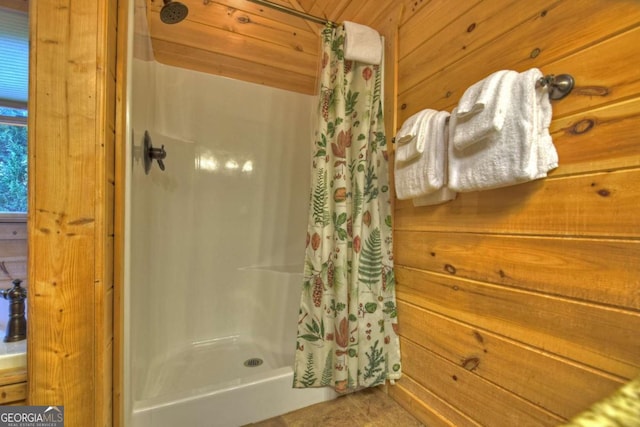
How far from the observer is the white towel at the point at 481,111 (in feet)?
2.52

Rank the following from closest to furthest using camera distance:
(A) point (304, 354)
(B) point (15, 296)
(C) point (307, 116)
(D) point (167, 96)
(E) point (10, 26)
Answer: (B) point (15, 296)
(E) point (10, 26)
(A) point (304, 354)
(D) point (167, 96)
(C) point (307, 116)

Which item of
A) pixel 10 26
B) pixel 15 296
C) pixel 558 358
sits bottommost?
pixel 558 358

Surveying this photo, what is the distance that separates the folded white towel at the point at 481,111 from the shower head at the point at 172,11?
4.07 ft

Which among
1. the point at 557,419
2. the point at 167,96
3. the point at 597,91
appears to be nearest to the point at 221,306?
the point at 167,96

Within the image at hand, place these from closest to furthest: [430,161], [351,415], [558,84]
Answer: [558,84] < [430,161] < [351,415]

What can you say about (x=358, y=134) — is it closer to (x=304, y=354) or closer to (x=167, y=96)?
(x=304, y=354)

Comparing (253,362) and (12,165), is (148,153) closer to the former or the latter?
(12,165)

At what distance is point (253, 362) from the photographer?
1609 millimetres

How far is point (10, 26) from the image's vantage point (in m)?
0.78

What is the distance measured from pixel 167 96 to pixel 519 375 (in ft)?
7.11

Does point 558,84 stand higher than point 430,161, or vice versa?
point 558,84

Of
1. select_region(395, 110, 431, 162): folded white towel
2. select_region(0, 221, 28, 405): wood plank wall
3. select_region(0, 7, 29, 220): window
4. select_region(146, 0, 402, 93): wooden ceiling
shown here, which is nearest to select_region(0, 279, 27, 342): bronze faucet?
select_region(0, 221, 28, 405): wood plank wall

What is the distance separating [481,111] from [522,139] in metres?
0.14

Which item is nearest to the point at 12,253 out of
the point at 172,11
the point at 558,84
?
the point at 172,11
